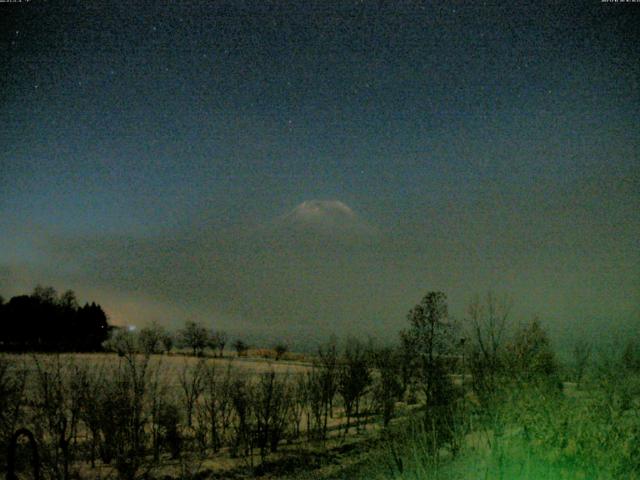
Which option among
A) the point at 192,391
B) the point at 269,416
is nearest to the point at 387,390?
the point at 269,416

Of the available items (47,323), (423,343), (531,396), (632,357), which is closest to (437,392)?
(423,343)

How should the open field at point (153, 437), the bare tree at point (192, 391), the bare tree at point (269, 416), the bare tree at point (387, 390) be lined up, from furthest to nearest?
the bare tree at point (387, 390)
the bare tree at point (192, 391)
the bare tree at point (269, 416)
the open field at point (153, 437)

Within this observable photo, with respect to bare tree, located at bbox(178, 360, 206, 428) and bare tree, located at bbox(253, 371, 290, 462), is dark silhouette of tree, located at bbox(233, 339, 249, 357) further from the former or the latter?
bare tree, located at bbox(253, 371, 290, 462)

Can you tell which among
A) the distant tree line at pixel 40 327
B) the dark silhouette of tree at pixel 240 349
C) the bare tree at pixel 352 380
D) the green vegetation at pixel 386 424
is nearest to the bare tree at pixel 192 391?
the green vegetation at pixel 386 424

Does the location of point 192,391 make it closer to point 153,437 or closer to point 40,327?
point 153,437

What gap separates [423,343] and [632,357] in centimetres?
964

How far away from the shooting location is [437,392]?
2578 cm

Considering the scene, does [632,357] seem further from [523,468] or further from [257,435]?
[257,435]

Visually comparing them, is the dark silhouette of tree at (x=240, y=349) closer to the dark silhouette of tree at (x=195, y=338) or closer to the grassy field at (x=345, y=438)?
the dark silhouette of tree at (x=195, y=338)

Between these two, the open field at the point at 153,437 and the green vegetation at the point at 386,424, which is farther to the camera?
the open field at the point at 153,437

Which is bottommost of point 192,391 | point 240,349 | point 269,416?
point 269,416

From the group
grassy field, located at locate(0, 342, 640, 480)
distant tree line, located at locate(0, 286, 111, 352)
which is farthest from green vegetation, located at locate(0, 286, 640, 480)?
distant tree line, located at locate(0, 286, 111, 352)

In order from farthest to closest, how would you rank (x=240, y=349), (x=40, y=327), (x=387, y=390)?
(x=240, y=349) < (x=40, y=327) < (x=387, y=390)

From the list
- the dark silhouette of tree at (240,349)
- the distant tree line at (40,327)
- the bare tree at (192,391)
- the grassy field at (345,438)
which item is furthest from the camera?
the dark silhouette of tree at (240,349)
